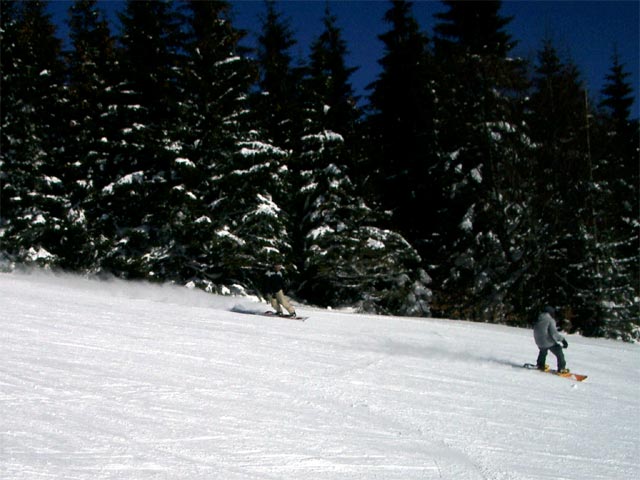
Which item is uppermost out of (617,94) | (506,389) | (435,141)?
(617,94)

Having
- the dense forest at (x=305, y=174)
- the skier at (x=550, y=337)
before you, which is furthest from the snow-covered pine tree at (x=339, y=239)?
the skier at (x=550, y=337)

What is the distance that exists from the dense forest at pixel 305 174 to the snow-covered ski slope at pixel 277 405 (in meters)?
9.19

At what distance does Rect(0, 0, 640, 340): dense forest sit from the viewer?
23.5 meters

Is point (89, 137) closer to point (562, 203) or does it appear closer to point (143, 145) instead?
point (143, 145)

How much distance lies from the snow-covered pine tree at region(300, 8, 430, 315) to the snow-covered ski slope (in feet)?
33.4

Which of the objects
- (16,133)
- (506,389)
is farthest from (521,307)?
(16,133)

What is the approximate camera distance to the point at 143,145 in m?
23.3

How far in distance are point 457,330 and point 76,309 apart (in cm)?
1160

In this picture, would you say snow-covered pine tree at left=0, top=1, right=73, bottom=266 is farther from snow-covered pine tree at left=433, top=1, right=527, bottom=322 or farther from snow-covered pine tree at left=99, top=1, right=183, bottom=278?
snow-covered pine tree at left=433, top=1, right=527, bottom=322

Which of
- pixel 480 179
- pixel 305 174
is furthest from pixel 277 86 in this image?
pixel 480 179

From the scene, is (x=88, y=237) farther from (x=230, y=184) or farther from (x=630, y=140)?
(x=630, y=140)

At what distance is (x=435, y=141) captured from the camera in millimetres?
28828

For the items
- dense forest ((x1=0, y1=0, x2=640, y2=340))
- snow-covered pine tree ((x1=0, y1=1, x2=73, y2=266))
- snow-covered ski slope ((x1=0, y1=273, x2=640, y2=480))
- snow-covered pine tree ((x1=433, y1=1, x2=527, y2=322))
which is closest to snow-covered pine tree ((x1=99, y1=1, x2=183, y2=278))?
dense forest ((x1=0, y1=0, x2=640, y2=340))

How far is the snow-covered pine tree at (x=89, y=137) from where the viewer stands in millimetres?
23734
